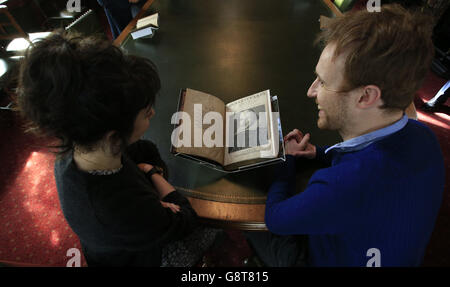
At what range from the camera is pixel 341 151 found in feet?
2.97

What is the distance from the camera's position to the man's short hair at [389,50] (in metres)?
0.70

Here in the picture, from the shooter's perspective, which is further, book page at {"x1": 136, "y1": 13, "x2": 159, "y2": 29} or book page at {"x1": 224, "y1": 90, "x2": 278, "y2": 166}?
book page at {"x1": 136, "y1": 13, "x2": 159, "y2": 29}

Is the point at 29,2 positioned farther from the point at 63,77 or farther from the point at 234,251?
the point at 234,251

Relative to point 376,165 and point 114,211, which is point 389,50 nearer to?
point 376,165

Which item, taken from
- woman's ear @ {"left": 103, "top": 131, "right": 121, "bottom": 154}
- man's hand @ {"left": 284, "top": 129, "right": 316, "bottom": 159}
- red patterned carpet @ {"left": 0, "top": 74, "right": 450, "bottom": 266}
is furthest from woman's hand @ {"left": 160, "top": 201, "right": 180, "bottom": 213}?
red patterned carpet @ {"left": 0, "top": 74, "right": 450, "bottom": 266}

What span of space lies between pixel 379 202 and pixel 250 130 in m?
0.51

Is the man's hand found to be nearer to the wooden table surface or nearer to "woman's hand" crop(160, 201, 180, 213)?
the wooden table surface

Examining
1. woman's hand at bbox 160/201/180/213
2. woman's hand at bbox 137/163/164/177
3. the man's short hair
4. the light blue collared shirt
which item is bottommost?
woman's hand at bbox 160/201/180/213

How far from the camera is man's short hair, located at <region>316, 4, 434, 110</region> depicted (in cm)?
70

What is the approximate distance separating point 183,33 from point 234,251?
5.16ft

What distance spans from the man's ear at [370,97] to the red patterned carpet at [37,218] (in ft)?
3.98

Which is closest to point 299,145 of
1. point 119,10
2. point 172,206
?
point 172,206

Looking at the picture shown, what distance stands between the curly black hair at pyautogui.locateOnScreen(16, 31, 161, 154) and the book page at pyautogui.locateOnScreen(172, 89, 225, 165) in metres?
0.30

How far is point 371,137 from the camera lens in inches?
32.2
